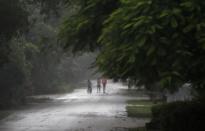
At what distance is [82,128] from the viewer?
22.3 m

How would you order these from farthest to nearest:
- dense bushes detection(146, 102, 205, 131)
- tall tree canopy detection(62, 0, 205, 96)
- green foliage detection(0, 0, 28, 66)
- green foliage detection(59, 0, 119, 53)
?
green foliage detection(0, 0, 28, 66) < dense bushes detection(146, 102, 205, 131) < green foliage detection(59, 0, 119, 53) < tall tree canopy detection(62, 0, 205, 96)

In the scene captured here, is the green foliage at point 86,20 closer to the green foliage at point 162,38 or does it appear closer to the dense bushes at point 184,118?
the green foliage at point 162,38

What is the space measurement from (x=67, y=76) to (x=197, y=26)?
68465 mm

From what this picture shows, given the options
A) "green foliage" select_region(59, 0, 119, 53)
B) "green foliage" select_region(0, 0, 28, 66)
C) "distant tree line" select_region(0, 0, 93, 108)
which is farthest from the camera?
"distant tree line" select_region(0, 0, 93, 108)

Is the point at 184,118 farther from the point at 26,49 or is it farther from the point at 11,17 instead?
the point at 26,49

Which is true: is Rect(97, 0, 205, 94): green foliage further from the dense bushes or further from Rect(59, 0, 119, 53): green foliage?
the dense bushes

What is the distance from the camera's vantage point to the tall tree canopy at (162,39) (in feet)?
32.7

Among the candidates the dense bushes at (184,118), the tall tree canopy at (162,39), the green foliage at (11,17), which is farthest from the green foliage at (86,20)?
the green foliage at (11,17)

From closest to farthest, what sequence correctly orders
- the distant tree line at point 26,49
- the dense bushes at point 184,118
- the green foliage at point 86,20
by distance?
the green foliage at point 86,20 → the dense bushes at point 184,118 → the distant tree line at point 26,49

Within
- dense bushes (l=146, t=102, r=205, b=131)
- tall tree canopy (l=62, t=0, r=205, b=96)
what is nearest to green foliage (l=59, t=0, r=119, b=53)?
tall tree canopy (l=62, t=0, r=205, b=96)

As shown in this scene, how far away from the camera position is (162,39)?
32.9 feet

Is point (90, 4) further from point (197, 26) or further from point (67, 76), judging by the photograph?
point (67, 76)

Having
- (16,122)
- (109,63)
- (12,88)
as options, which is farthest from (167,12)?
(12,88)

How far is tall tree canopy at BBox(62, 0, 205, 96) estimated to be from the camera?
9977mm
